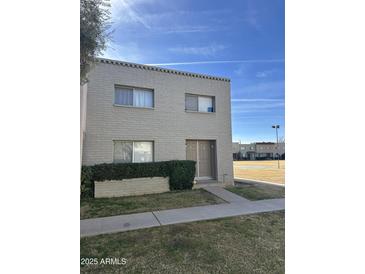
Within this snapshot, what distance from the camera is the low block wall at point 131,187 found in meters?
6.41

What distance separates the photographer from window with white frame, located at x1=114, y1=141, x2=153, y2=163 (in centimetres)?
748

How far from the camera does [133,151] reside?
25.3 feet

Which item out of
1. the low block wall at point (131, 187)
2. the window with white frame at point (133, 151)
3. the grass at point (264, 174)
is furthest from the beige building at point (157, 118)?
the grass at point (264, 174)

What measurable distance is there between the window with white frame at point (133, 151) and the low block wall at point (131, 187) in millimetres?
1062

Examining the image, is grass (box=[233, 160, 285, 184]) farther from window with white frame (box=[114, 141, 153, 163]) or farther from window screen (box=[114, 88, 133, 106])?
window screen (box=[114, 88, 133, 106])

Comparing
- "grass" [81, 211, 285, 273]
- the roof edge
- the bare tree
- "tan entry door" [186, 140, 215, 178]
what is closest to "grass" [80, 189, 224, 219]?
"grass" [81, 211, 285, 273]

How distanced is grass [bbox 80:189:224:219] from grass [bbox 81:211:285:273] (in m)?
1.44

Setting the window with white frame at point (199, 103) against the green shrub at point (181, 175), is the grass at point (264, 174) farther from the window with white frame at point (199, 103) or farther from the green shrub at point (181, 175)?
the window with white frame at point (199, 103)

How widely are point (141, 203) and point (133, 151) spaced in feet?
8.53
